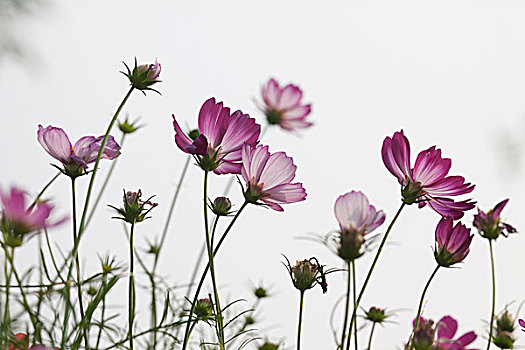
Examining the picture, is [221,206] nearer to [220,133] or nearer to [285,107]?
[220,133]

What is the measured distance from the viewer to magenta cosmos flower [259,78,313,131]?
91 centimetres

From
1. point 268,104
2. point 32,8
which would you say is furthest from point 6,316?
point 32,8

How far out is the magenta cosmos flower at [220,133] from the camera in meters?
0.30

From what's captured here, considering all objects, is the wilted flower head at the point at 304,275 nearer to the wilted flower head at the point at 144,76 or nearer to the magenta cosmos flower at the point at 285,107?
the wilted flower head at the point at 144,76

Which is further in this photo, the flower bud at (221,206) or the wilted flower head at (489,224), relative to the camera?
the wilted flower head at (489,224)

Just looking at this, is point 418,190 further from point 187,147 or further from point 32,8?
point 32,8

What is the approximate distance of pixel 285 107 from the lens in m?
0.95

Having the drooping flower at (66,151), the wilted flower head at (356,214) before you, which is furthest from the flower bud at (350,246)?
the drooping flower at (66,151)

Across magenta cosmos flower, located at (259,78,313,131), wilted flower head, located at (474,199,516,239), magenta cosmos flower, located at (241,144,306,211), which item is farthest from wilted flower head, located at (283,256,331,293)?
magenta cosmos flower, located at (259,78,313,131)

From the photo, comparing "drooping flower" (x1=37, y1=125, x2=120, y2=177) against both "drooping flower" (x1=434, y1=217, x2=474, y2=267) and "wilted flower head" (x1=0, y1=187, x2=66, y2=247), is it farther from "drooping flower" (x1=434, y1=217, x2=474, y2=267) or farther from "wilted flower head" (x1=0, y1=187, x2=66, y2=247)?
"drooping flower" (x1=434, y1=217, x2=474, y2=267)

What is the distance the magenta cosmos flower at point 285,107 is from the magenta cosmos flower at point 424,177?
1.91 ft

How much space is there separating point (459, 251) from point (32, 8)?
2.91 meters

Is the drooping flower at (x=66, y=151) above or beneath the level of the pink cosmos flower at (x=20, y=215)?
above

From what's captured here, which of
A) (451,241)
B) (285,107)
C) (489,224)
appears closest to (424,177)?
(451,241)
